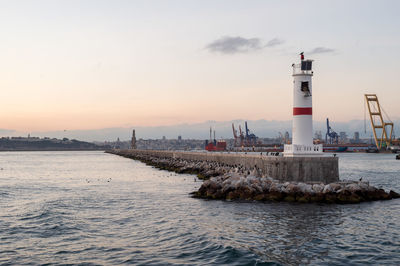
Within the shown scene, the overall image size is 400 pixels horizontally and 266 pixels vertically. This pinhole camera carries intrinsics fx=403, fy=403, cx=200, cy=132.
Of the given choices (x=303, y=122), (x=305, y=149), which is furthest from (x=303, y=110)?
(x=305, y=149)

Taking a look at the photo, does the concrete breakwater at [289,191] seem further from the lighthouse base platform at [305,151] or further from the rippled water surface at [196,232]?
the lighthouse base platform at [305,151]

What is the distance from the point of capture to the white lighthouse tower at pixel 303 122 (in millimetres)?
20906

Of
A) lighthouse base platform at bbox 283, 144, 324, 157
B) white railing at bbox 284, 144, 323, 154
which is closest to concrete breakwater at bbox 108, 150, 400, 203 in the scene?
lighthouse base platform at bbox 283, 144, 324, 157

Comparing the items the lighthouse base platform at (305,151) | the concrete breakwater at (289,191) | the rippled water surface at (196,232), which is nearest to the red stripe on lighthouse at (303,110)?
the lighthouse base platform at (305,151)

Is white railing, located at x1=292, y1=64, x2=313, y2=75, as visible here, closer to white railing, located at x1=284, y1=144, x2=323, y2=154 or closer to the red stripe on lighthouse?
the red stripe on lighthouse

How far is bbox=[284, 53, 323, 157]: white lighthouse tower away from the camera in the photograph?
20.9 metres

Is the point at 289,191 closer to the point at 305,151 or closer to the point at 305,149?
the point at 305,151

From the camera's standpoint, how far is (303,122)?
21.1 m

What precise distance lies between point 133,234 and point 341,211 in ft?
28.5

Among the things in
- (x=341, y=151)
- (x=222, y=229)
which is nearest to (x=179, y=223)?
(x=222, y=229)

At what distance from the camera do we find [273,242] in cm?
1151

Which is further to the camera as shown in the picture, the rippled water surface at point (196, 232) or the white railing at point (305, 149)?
the white railing at point (305, 149)

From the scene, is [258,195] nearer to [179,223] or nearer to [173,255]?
[179,223]

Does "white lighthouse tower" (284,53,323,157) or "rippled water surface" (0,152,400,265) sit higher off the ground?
"white lighthouse tower" (284,53,323,157)
